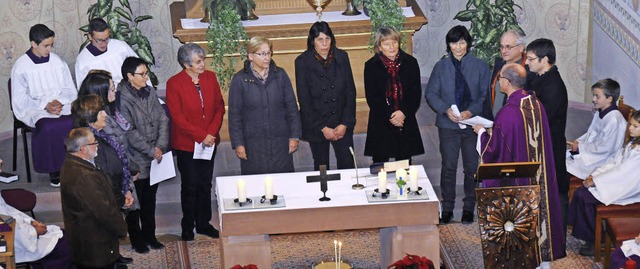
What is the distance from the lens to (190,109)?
9938 mm

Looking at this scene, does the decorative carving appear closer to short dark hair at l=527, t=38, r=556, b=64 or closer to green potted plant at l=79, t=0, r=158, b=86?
short dark hair at l=527, t=38, r=556, b=64

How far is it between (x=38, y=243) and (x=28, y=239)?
0.12 m

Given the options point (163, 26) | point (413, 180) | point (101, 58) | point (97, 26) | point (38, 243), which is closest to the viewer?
point (413, 180)

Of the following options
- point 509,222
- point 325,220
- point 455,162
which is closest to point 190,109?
point 325,220

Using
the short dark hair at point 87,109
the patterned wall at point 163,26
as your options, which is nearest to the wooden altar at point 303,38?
the patterned wall at point 163,26

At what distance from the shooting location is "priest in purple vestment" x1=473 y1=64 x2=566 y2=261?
9086 mm

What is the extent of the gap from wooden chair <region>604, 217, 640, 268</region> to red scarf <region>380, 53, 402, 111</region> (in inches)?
80.2

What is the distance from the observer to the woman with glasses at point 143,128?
9.57 m

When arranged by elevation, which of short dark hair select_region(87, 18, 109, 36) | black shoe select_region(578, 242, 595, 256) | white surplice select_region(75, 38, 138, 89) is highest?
short dark hair select_region(87, 18, 109, 36)

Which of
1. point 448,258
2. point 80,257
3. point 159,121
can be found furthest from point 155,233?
point 448,258

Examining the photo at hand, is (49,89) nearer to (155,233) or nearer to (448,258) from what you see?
(155,233)

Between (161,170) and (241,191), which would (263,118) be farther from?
(241,191)

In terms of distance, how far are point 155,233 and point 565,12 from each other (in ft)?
17.7

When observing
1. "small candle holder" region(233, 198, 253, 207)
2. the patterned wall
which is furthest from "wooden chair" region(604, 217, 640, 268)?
the patterned wall
